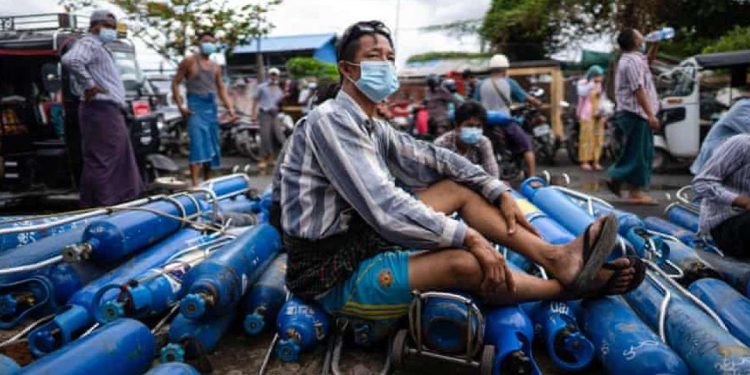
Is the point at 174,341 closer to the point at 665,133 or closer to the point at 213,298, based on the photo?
the point at 213,298

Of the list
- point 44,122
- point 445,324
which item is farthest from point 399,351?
point 44,122

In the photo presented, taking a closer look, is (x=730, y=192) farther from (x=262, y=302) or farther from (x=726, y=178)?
(x=262, y=302)

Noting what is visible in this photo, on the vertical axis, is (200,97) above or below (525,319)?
above

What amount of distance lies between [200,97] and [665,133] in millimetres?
7313

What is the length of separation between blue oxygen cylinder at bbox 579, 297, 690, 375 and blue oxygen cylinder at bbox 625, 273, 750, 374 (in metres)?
0.09

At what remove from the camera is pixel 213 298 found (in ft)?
7.54

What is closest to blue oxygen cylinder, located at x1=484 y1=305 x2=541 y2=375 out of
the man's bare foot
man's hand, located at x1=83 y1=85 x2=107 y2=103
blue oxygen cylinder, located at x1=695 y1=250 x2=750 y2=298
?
the man's bare foot

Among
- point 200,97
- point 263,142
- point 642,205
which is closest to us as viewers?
point 642,205

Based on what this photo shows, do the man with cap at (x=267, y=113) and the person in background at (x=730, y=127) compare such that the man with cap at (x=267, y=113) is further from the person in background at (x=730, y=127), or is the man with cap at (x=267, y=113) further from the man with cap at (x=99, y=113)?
the person in background at (x=730, y=127)

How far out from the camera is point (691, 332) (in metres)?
2.13

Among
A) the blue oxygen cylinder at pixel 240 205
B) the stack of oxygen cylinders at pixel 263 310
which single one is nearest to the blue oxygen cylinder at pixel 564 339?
the stack of oxygen cylinders at pixel 263 310

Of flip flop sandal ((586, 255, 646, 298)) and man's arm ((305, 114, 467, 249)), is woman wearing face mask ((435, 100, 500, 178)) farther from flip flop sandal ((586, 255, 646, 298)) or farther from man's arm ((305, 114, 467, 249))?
man's arm ((305, 114, 467, 249))

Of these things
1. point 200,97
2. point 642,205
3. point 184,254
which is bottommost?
point 642,205

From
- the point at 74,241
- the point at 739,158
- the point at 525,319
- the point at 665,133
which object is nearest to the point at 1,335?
the point at 74,241
